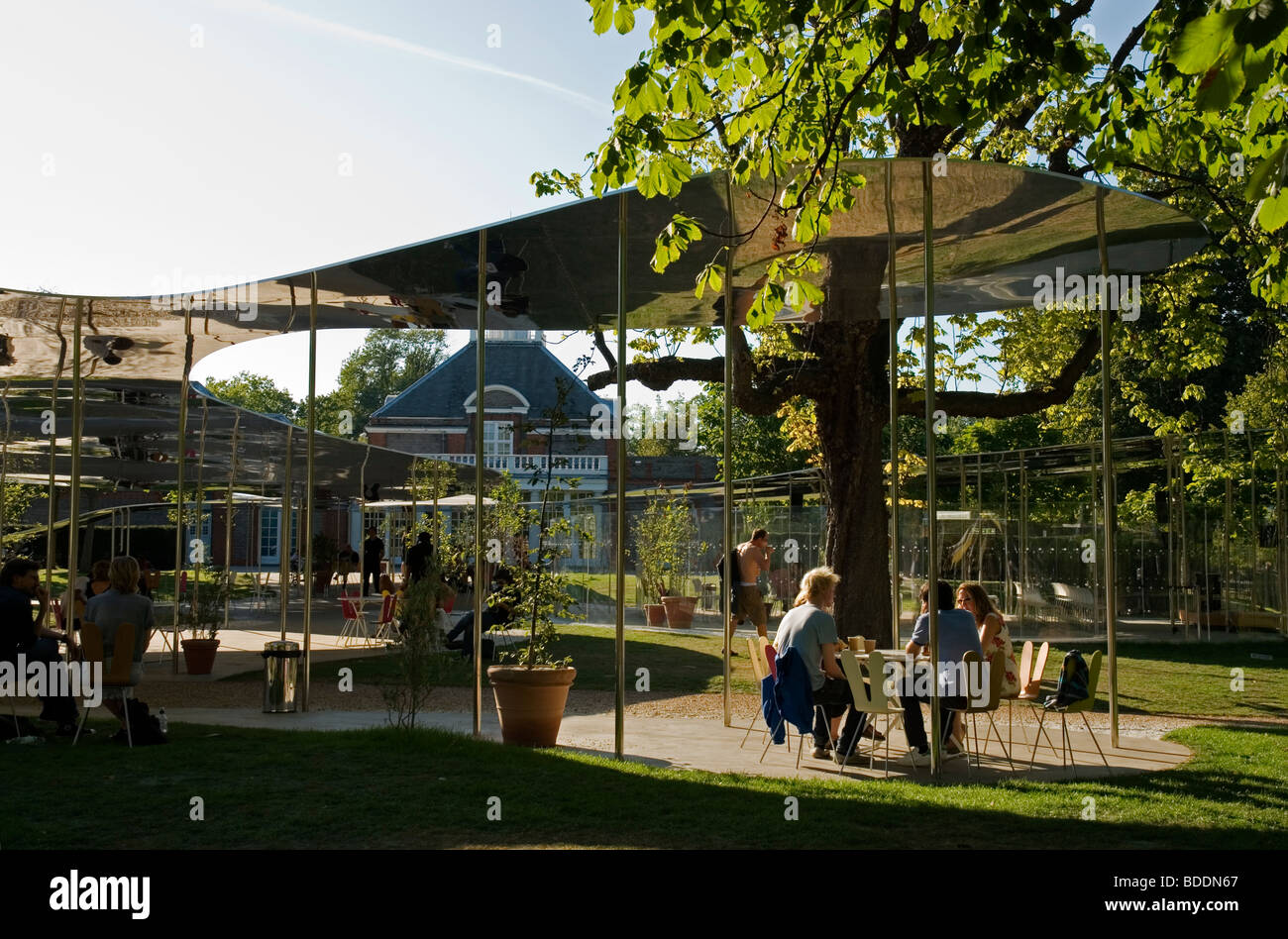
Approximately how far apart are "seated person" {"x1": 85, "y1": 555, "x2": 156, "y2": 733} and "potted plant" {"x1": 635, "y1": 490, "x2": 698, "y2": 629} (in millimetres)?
14988

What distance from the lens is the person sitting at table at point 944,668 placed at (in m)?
8.56

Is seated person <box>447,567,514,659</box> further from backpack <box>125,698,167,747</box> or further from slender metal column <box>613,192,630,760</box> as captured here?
backpack <box>125,698,167,747</box>

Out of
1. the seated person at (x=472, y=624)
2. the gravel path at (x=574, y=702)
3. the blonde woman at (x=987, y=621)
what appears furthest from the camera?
the seated person at (x=472, y=624)

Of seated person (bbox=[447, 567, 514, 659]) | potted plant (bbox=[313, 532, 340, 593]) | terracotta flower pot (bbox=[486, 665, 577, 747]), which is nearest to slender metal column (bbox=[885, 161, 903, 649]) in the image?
terracotta flower pot (bbox=[486, 665, 577, 747])

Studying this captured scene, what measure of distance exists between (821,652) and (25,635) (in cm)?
606

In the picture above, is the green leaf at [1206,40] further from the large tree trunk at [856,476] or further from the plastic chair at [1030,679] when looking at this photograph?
the large tree trunk at [856,476]

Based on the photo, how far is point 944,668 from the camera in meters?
8.62

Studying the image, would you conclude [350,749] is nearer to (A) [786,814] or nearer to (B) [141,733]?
(B) [141,733]

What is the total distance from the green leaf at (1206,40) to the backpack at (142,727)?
8110 millimetres

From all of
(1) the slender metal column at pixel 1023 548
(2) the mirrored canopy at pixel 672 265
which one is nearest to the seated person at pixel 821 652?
(2) the mirrored canopy at pixel 672 265

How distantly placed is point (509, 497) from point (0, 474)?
1265cm

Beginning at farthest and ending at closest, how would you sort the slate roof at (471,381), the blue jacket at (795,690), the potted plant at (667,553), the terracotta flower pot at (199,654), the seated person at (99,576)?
1. the slate roof at (471,381)
2. the potted plant at (667,553)
3. the terracotta flower pot at (199,654)
4. the seated person at (99,576)
5. the blue jacket at (795,690)
